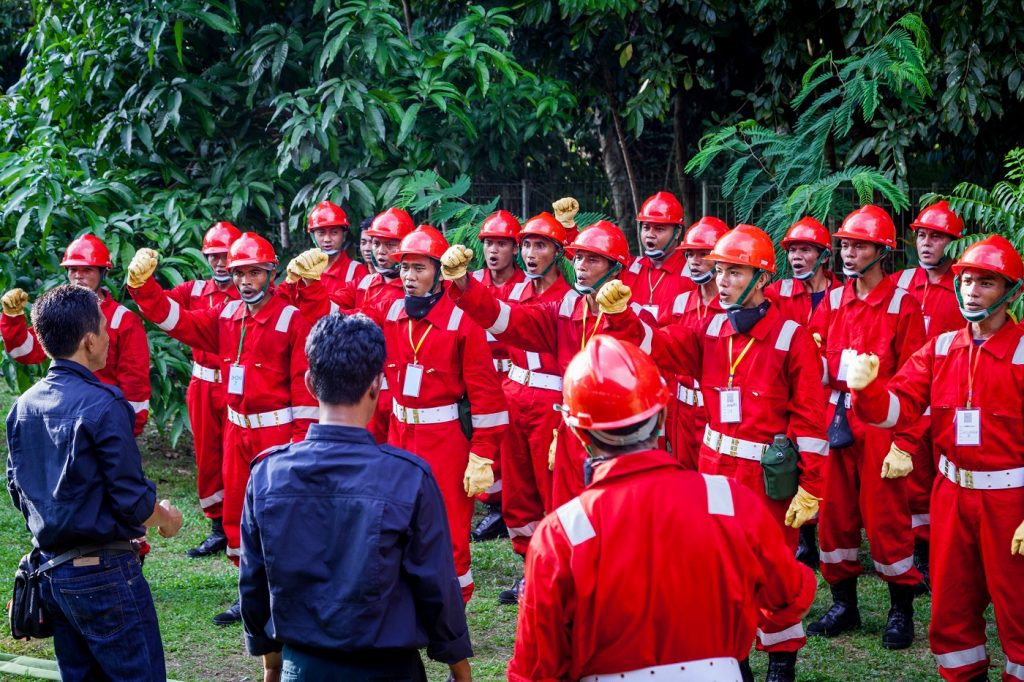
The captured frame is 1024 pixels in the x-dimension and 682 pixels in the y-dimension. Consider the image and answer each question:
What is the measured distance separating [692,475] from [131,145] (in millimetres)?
8760

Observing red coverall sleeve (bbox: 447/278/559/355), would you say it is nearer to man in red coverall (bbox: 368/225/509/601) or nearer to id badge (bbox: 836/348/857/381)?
man in red coverall (bbox: 368/225/509/601)

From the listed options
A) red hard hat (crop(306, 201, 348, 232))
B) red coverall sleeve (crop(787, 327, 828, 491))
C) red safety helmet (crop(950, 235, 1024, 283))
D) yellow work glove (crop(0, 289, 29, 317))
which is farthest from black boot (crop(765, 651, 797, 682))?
red hard hat (crop(306, 201, 348, 232))

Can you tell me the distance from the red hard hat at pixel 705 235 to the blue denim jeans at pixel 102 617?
177 inches

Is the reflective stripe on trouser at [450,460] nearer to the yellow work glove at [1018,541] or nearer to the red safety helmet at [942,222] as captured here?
the yellow work glove at [1018,541]

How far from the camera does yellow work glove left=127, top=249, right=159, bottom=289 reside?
679 centimetres

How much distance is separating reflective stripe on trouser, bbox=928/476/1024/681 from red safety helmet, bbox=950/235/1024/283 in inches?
39.2

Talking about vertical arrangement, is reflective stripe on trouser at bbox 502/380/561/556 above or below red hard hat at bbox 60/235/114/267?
below

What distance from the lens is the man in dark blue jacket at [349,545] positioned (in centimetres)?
309

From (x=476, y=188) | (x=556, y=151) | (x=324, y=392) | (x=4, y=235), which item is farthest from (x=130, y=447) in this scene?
(x=556, y=151)

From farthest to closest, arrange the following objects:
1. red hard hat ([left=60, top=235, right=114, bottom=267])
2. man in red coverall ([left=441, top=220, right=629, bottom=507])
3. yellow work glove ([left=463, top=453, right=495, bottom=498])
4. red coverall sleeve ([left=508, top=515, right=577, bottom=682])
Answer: red hard hat ([left=60, top=235, right=114, bottom=267]) → man in red coverall ([left=441, top=220, right=629, bottom=507]) → yellow work glove ([left=463, top=453, right=495, bottom=498]) → red coverall sleeve ([left=508, top=515, right=577, bottom=682])

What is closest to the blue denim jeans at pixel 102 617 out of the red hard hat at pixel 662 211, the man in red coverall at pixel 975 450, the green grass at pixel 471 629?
the green grass at pixel 471 629

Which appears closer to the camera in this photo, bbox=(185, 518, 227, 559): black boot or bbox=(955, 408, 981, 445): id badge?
bbox=(955, 408, 981, 445): id badge

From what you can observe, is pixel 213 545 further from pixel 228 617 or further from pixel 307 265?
pixel 307 265

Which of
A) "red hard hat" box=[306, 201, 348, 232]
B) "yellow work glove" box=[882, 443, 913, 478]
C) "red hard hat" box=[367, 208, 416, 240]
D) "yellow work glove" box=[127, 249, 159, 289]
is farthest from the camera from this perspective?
"red hard hat" box=[306, 201, 348, 232]
